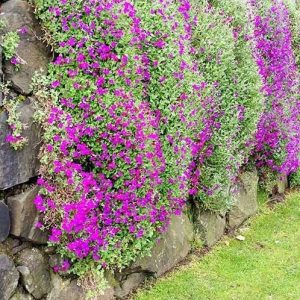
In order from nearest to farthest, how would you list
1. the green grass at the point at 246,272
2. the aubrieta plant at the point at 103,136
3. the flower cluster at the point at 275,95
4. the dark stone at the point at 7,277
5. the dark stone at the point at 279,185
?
1. the dark stone at the point at 7,277
2. the aubrieta plant at the point at 103,136
3. the green grass at the point at 246,272
4. the flower cluster at the point at 275,95
5. the dark stone at the point at 279,185

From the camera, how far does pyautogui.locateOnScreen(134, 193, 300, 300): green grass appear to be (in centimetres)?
702

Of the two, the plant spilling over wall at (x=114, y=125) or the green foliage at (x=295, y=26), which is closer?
the plant spilling over wall at (x=114, y=125)

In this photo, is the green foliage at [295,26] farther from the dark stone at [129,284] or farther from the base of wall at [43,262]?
the dark stone at [129,284]

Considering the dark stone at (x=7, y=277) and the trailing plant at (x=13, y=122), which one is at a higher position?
the trailing plant at (x=13, y=122)

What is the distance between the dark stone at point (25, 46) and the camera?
5.38m

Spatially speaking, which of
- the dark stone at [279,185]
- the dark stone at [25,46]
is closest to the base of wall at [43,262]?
the dark stone at [25,46]

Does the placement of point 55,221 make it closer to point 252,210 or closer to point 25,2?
point 25,2

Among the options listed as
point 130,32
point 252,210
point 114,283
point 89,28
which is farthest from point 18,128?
point 252,210

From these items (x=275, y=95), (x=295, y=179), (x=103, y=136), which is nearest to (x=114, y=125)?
(x=103, y=136)

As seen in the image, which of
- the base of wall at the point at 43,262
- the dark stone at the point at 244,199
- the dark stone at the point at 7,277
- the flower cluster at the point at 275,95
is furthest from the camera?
the flower cluster at the point at 275,95

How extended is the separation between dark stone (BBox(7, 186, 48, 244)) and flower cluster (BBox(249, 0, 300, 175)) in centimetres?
539

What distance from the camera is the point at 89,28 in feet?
18.7

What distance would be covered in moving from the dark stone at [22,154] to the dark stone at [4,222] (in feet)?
0.67

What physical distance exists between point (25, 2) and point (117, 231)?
109 inches
